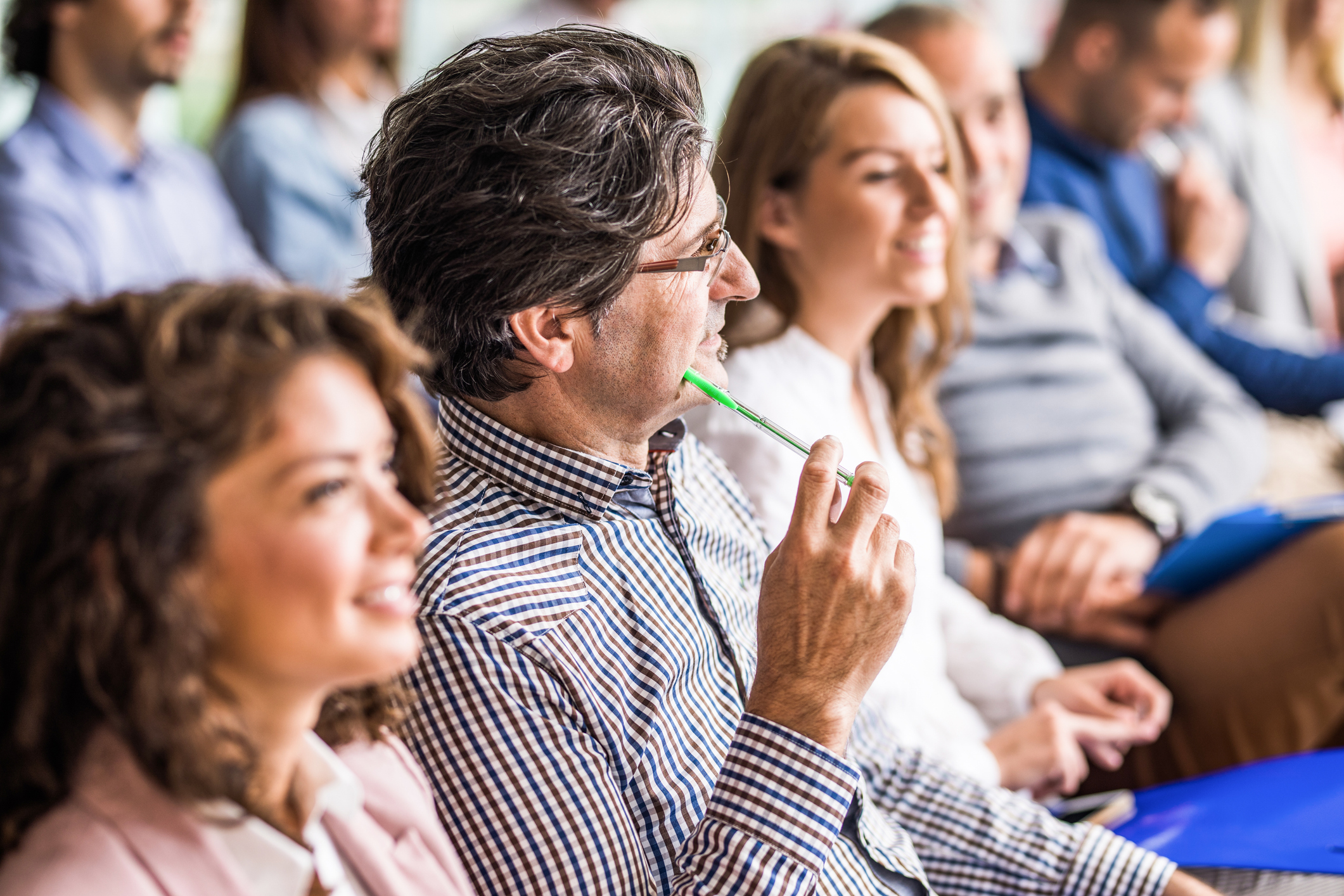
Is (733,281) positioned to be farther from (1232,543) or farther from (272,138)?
(272,138)

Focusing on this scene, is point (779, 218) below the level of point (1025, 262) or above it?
above

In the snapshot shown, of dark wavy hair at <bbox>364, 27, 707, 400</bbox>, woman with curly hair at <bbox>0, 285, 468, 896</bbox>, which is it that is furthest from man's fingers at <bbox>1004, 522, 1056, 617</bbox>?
woman with curly hair at <bbox>0, 285, 468, 896</bbox>

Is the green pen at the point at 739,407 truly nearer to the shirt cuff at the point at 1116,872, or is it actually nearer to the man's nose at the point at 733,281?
the man's nose at the point at 733,281

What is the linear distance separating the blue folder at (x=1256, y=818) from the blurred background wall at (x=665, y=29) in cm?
229

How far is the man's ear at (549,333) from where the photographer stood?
2.89 feet

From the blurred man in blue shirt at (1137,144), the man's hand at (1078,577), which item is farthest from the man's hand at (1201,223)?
the man's hand at (1078,577)

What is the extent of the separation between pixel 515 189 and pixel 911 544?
446 millimetres

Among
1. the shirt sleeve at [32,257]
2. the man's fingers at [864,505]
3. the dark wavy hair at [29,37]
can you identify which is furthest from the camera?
the dark wavy hair at [29,37]

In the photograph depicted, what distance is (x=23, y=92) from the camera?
288cm

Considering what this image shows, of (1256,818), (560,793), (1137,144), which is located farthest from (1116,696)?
(1137,144)

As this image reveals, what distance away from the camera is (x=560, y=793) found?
774 mm

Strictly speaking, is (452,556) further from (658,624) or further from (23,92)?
(23,92)

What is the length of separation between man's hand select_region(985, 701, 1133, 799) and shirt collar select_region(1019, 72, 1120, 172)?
1.57 meters

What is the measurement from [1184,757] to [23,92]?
2.77m
